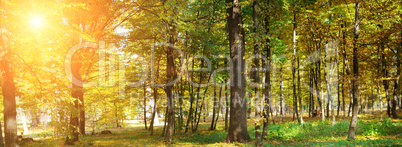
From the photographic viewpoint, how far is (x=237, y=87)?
1080cm

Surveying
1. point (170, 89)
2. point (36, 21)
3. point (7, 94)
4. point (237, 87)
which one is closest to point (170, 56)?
point (170, 89)

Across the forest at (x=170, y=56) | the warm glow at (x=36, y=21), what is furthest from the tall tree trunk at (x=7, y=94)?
the warm glow at (x=36, y=21)

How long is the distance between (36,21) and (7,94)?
9.25ft

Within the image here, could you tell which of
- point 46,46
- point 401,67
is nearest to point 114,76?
point 46,46

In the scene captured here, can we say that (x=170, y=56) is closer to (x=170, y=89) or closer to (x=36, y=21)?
(x=170, y=89)

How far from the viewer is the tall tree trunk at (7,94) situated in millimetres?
7352

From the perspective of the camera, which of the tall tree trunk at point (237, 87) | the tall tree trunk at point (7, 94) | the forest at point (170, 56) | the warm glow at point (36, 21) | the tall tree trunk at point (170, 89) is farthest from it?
the tall tree trunk at point (170, 89)

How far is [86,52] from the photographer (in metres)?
14.3

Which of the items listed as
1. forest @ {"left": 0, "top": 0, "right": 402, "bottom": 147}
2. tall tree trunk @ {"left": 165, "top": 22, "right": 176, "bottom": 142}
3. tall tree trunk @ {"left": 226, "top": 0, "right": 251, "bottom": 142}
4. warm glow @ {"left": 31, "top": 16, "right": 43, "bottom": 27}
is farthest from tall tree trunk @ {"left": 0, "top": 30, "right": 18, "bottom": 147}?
tall tree trunk @ {"left": 226, "top": 0, "right": 251, "bottom": 142}

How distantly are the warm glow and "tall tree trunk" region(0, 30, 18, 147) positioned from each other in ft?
3.77

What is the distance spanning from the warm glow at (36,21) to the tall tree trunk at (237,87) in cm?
756

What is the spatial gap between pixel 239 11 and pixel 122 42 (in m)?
10.1

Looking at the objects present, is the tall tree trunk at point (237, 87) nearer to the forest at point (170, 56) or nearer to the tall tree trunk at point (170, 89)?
the forest at point (170, 56)

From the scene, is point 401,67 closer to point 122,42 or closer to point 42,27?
point 122,42
